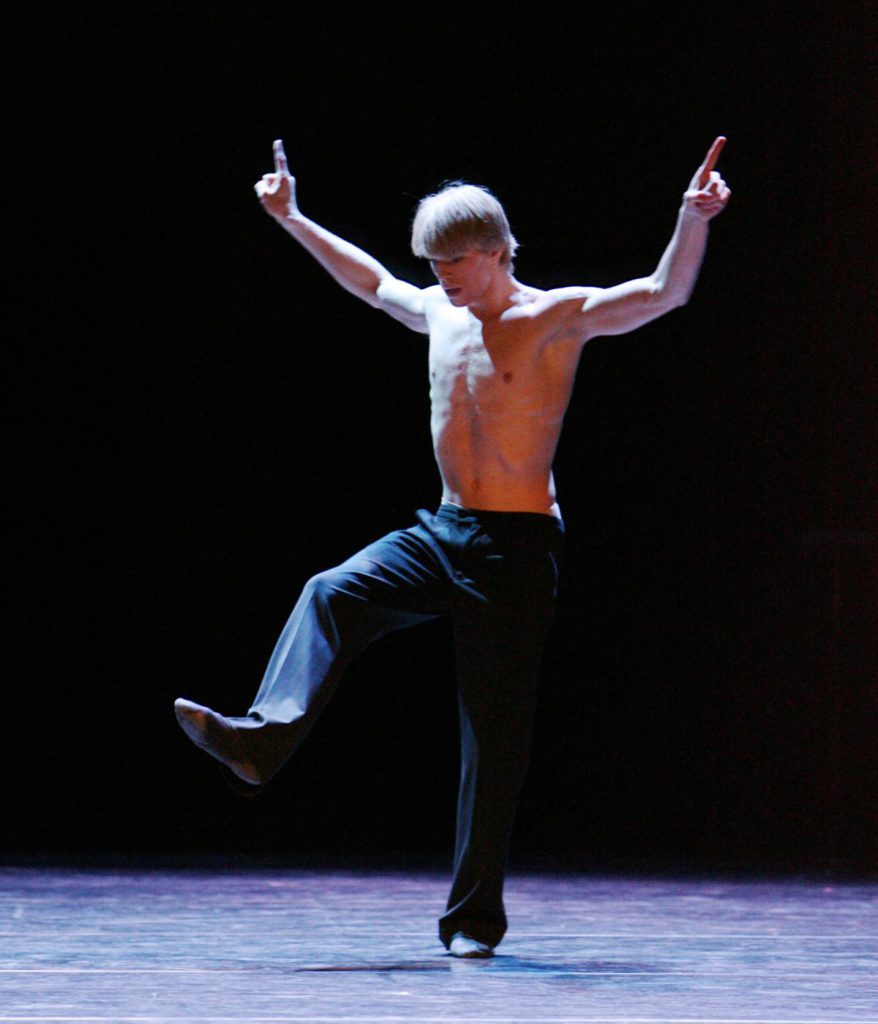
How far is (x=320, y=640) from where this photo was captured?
108 inches

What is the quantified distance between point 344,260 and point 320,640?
0.67 metres

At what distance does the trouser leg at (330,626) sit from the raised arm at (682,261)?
49cm

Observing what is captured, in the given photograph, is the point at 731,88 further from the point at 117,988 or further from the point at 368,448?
the point at 117,988

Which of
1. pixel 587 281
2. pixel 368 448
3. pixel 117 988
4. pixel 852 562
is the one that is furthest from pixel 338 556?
pixel 117 988

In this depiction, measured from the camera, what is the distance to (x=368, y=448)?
17.0 ft

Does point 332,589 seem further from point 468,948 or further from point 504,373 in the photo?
point 468,948

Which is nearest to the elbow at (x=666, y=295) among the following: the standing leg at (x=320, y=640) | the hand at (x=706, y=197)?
the hand at (x=706, y=197)

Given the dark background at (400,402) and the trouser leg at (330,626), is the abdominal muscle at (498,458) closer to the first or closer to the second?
the trouser leg at (330,626)

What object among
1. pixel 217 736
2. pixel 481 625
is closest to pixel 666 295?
pixel 481 625

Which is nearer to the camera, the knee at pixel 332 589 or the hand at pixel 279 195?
the knee at pixel 332 589

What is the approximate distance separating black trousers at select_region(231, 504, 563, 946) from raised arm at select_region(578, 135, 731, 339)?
37 cm

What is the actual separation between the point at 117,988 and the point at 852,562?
3366mm

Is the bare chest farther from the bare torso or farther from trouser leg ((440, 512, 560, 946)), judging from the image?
trouser leg ((440, 512, 560, 946))

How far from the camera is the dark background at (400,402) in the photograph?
5066 millimetres
